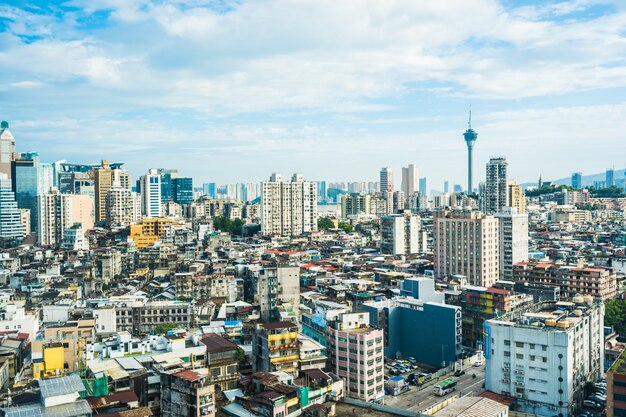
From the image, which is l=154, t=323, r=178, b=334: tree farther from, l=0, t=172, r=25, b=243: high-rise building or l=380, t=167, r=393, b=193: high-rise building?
l=380, t=167, r=393, b=193: high-rise building

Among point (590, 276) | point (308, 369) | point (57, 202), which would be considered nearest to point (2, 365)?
point (308, 369)

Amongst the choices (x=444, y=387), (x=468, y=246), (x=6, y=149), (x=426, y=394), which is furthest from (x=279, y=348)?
(x=6, y=149)

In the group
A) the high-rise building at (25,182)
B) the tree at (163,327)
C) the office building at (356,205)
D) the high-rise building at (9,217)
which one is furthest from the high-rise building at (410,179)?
the tree at (163,327)

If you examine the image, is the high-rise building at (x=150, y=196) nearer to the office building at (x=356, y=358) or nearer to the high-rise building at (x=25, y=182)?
the high-rise building at (x=25, y=182)

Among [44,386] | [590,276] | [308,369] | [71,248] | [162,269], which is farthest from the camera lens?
[71,248]

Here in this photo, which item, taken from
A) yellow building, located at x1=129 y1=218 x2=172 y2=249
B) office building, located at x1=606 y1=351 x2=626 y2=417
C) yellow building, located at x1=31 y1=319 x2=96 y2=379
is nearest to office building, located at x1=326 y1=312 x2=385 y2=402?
office building, located at x1=606 y1=351 x2=626 y2=417

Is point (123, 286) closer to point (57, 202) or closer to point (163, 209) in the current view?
point (57, 202)
